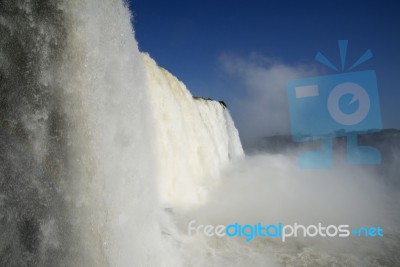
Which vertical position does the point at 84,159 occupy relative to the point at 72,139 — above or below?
below

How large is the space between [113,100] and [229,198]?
26.4ft

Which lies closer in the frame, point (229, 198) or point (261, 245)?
point (261, 245)

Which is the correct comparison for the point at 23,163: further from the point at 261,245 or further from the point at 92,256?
the point at 261,245

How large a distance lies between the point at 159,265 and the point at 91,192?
97.2 inches

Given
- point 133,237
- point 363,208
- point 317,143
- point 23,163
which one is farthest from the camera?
point 317,143

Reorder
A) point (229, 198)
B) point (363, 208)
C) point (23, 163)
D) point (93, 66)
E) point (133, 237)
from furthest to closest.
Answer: point (363, 208) → point (229, 198) → point (133, 237) → point (93, 66) → point (23, 163)

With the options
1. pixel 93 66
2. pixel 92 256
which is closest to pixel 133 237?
pixel 92 256

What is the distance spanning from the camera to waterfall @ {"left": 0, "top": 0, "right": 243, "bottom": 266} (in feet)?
10.2

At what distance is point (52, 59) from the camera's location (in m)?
3.39

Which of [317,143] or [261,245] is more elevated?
[317,143]

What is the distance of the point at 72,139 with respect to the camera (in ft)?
12.0

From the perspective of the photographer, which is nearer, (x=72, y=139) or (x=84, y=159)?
(x=72, y=139)

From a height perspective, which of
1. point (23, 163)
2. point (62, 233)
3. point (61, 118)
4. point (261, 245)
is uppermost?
point (61, 118)

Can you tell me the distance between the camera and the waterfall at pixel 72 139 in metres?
3.12
